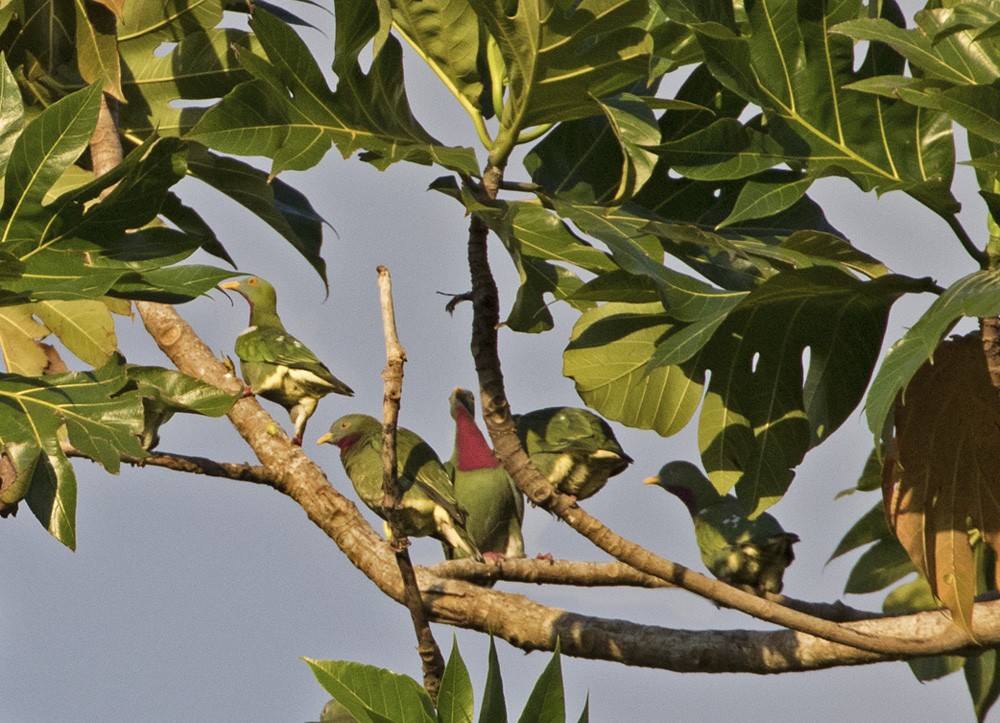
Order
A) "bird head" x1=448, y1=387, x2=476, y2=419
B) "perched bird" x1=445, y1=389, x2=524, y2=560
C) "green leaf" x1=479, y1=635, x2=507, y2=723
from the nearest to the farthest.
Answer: "green leaf" x1=479, y1=635, x2=507, y2=723 → "perched bird" x1=445, y1=389, x2=524, y2=560 → "bird head" x1=448, y1=387, x2=476, y2=419

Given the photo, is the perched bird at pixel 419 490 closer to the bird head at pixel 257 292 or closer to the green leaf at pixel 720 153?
the bird head at pixel 257 292

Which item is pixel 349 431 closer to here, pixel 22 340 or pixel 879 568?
pixel 22 340

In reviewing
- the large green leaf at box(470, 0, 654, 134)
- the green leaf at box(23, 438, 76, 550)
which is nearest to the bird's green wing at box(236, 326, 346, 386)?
the green leaf at box(23, 438, 76, 550)

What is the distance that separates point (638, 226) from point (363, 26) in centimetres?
77

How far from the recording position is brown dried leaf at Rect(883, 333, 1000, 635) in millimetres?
2902

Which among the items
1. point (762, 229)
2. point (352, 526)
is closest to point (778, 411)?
point (762, 229)

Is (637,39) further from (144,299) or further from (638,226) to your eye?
(144,299)

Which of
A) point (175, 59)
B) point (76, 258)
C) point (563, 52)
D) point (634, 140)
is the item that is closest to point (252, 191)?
point (175, 59)

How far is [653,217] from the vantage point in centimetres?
310

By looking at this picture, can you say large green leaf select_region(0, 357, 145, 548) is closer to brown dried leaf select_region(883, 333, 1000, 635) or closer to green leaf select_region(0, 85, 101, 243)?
green leaf select_region(0, 85, 101, 243)

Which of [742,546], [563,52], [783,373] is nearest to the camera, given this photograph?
→ [563,52]

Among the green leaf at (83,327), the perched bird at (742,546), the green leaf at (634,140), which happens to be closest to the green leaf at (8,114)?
the green leaf at (83,327)

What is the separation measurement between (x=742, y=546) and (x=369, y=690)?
2320mm

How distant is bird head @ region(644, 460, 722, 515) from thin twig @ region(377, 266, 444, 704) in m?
2.53
